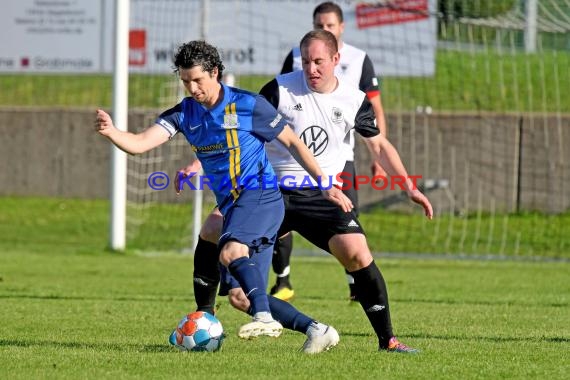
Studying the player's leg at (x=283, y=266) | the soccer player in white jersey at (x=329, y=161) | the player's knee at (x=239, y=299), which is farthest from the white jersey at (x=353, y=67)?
the player's knee at (x=239, y=299)

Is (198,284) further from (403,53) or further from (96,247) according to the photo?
(403,53)

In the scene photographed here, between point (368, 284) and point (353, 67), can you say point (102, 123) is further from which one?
point (353, 67)

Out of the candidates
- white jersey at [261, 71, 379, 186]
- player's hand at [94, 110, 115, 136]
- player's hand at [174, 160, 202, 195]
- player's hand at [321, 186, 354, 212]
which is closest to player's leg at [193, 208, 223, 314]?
player's hand at [174, 160, 202, 195]

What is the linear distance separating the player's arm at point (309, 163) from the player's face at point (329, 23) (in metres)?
2.90

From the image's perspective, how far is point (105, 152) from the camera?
20.1 m

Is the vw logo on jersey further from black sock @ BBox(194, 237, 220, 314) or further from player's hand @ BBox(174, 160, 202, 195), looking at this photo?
black sock @ BBox(194, 237, 220, 314)

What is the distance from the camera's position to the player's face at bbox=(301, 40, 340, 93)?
7.24m

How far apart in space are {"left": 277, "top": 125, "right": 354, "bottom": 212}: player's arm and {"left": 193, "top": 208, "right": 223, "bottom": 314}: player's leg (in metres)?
0.75

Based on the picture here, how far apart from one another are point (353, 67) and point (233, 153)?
3.31m

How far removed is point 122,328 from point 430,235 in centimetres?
993

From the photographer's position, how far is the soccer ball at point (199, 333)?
6.73 metres

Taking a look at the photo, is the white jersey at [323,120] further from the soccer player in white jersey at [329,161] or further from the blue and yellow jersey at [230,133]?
the blue and yellow jersey at [230,133]

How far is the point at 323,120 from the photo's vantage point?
7566mm

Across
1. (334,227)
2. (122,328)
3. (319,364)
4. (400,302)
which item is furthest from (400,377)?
(400,302)
